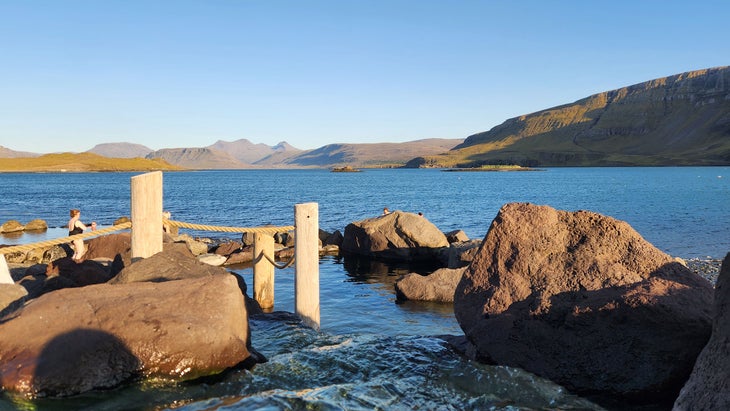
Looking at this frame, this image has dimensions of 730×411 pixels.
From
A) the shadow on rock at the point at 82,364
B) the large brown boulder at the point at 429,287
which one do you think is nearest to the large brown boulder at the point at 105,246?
the large brown boulder at the point at 429,287

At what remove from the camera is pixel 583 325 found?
7406mm

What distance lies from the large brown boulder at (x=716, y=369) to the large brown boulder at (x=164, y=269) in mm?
6672

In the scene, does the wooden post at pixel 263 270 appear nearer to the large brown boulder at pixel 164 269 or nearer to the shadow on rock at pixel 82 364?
the large brown boulder at pixel 164 269

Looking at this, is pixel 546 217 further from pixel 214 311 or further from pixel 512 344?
pixel 214 311

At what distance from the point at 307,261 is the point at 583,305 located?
17.3 ft

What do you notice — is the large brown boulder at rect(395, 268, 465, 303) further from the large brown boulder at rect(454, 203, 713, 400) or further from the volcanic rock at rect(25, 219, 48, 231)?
the volcanic rock at rect(25, 219, 48, 231)

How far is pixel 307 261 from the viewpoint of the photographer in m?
10.7

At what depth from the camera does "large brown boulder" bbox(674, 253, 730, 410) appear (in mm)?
5080

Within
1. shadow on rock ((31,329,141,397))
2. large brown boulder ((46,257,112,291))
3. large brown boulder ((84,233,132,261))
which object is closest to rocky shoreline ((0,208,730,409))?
shadow on rock ((31,329,141,397))

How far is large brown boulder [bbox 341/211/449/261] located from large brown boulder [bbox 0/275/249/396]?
53.9 feet

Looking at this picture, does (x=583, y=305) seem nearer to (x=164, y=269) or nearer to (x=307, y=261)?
(x=307, y=261)

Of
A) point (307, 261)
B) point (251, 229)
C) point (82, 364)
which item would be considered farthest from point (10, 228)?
point (82, 364)

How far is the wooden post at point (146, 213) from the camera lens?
A: 1016cm

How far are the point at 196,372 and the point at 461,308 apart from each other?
4.19 metres
